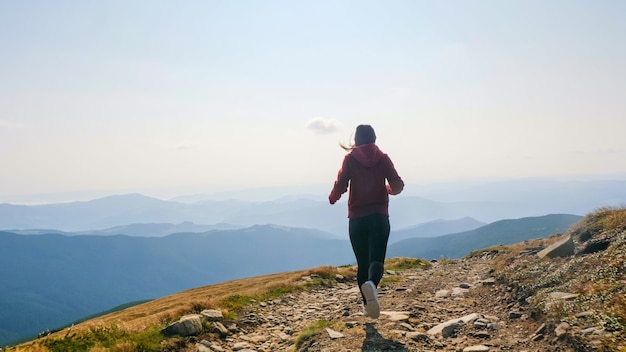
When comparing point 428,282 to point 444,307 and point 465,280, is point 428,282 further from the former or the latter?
point 444,307

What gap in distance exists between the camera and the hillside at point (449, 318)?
6.77 metres

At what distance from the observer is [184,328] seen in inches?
367

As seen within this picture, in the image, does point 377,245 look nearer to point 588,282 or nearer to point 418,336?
point 418,336

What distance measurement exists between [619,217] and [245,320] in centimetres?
1255

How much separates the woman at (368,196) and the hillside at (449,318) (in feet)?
4.35

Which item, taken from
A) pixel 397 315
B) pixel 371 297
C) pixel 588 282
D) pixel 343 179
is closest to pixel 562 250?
pixel 588 282

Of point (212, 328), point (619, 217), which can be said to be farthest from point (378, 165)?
point (619, 217)

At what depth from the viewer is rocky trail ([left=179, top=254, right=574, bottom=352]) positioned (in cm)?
709

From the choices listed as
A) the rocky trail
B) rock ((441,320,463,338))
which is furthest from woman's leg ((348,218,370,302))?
rock ((441,320,463,338))

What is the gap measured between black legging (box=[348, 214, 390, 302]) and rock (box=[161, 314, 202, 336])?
14.7 ft

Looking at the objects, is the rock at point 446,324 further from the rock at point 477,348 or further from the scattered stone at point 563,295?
the scattered stone at point 563,295

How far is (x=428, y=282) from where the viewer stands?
53.8 feet

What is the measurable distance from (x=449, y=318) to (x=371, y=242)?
3436mm

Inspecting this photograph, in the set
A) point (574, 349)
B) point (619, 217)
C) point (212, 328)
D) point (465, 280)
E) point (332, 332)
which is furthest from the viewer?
point (465, 280)
